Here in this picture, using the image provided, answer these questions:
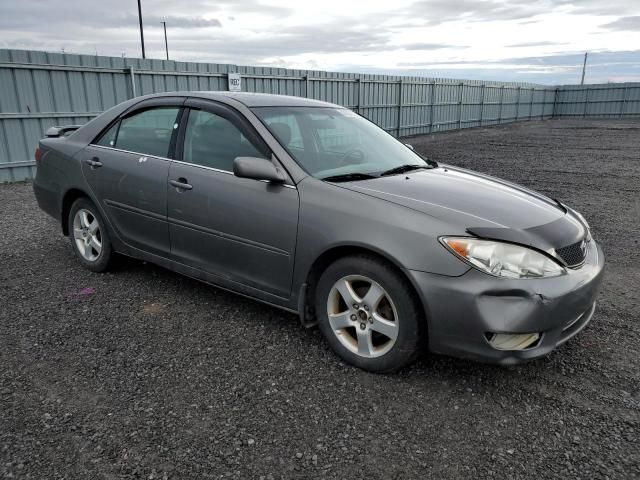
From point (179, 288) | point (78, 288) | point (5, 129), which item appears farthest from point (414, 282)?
point (5, 129)

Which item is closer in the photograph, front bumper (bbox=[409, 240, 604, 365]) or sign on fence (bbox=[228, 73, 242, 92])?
front bumper (bbox=[409, 240, 604, 365])

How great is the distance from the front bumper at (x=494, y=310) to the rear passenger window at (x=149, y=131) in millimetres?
2331

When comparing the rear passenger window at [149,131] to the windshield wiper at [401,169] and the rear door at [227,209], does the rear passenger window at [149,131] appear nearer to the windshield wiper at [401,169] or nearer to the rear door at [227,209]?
the rear door at [227,209]

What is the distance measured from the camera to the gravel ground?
7.61ft

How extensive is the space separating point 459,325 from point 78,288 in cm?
326

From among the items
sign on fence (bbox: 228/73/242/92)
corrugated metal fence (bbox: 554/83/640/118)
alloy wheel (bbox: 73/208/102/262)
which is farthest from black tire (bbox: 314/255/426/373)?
corrugated metal fence (bbox: 554/83/640/118)

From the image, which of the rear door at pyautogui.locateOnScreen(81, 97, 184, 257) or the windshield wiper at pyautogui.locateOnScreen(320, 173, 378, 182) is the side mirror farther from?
the rear door at pyautogui.locateOnScreen(81, 97, 184, 257)

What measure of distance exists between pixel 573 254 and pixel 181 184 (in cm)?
263

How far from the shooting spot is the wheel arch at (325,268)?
2.78m

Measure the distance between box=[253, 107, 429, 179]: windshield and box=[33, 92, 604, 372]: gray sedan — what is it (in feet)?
0.05

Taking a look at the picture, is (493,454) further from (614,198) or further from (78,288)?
(614,198)

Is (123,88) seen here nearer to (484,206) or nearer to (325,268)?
(325,268)

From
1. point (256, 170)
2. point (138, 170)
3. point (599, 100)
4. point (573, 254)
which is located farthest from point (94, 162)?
point (599, 100)

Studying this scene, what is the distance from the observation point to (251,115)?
11.6 feet
